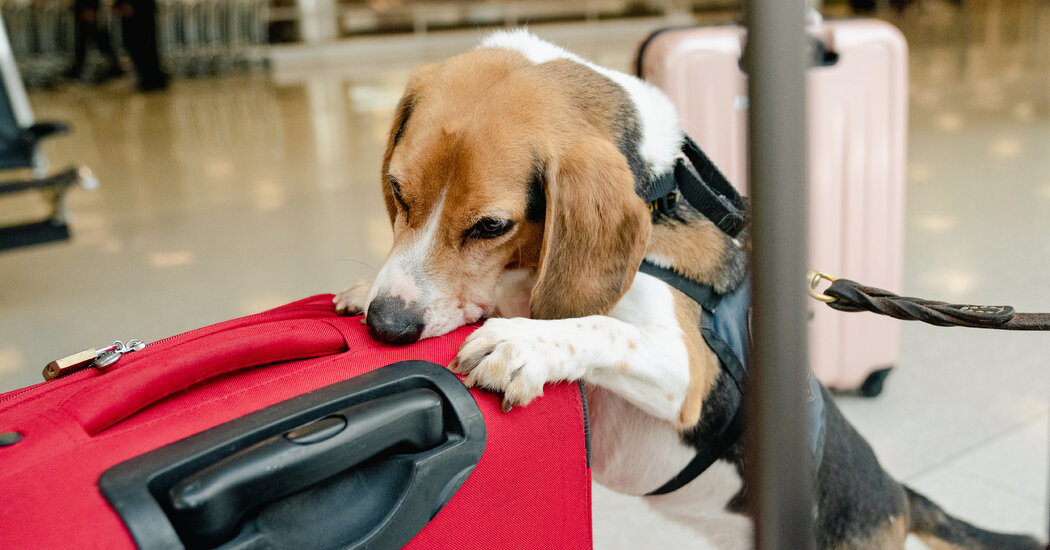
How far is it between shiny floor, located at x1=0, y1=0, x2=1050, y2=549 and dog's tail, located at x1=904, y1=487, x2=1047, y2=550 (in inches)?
8.3

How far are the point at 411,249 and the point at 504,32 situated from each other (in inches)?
21.4

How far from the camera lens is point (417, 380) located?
951mm

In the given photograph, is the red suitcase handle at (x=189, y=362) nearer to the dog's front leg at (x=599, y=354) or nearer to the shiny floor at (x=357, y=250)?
the dog's front leg at (x=599, y=354)

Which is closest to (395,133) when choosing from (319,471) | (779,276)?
(319,471)

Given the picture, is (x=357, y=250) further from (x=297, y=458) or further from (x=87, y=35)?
(x=87, y=35)

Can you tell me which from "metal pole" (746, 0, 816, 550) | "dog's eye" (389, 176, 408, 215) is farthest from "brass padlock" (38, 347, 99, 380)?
"metal pole" (746, 0, 816, 550)

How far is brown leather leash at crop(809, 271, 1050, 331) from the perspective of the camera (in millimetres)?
1069

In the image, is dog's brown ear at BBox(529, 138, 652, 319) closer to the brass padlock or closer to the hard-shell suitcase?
the hard-shell suitcase

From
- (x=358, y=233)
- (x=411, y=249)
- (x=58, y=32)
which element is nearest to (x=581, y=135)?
(x=411, y=249)

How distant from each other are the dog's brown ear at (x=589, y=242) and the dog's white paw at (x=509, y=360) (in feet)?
0.45

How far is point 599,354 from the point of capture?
1.17m

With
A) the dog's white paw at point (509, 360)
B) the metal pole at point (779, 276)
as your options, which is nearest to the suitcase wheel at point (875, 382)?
the dog's white paw at point (509, 360)

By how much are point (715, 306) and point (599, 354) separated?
1.03ft

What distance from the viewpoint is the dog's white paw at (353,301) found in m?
1.40
